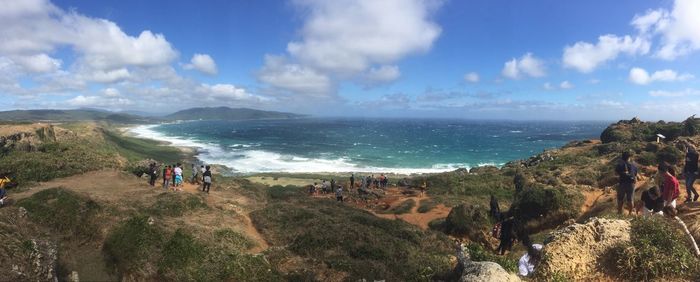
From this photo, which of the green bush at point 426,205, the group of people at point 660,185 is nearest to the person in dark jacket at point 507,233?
the group of people at point 660,185

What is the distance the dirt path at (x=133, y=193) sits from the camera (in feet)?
54.7

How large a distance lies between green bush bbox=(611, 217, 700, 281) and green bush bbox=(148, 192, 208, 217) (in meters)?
15.7

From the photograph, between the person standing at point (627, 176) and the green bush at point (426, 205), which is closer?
the person standing at point (627, 176)

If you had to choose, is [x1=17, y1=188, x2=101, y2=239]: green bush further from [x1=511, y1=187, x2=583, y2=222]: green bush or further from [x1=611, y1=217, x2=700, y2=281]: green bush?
[x1=511, y1=187, x2=583, y2=222]: green bush

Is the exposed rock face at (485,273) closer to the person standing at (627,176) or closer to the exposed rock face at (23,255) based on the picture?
the person standing at (627,176)

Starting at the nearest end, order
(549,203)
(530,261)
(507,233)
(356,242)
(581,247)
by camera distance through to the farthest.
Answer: (581,247)
(530,261)
(507,233)
(356,242)
(549,203)

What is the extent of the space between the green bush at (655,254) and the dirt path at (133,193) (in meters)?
11.4

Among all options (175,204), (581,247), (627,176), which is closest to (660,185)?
(627,176)

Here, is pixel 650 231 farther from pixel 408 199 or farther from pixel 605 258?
pixel 408 199

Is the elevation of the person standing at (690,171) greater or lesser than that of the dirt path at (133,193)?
greater

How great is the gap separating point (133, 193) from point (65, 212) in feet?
18.0

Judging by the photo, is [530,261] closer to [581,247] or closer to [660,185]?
[581,247]

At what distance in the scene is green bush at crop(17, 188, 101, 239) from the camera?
43.3ft

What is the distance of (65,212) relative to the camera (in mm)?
13805
